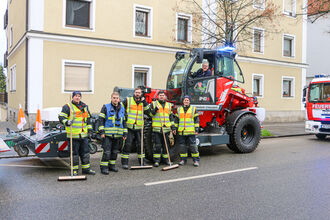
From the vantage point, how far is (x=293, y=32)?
21.8 metres

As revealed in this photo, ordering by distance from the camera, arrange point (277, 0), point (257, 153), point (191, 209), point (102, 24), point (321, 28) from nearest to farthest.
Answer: point (191, 209) < point (257, 153) < point (102, 24) < point (277, 0) < point (321, 28)

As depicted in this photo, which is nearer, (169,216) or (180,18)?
(169,216)

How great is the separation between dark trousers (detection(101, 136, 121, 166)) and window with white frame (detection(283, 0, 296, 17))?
18643 mm

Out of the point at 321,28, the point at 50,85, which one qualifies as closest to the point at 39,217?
the point at 50,85

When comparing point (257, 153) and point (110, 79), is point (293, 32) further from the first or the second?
point (257, 153)

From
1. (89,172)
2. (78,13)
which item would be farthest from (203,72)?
(78,13)

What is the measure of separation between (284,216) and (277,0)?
1925 centimetres

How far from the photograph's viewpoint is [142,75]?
632 inches

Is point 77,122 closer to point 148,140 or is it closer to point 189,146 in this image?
point 148,140

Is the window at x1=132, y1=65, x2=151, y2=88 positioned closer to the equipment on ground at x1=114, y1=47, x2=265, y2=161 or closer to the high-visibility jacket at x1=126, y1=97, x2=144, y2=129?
the equipment on ground at x1=114, y1=47, x2=265, y2=161

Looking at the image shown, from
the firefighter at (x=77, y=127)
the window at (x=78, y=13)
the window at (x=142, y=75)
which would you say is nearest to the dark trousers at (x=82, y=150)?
the firefighter at (x=77, y=127)

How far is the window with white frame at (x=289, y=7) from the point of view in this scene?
21.0 m

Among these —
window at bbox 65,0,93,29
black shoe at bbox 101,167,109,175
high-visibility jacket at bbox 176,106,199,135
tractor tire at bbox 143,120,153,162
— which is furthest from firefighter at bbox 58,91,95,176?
window at bbox 65,0,93,29

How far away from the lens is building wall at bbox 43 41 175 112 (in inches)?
530
